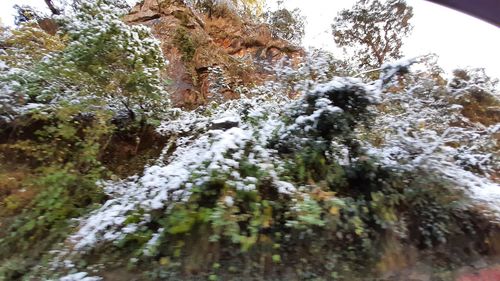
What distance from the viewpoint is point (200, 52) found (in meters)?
7.57

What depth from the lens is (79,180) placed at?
10.5ft

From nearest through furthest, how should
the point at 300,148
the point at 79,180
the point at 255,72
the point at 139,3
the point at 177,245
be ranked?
the point at 177,245, the point at 300,148, the point at 79,180, the point at 255,72, the point at 139,3

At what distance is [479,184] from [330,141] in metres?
1.31

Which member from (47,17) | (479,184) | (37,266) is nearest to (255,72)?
(47,17)

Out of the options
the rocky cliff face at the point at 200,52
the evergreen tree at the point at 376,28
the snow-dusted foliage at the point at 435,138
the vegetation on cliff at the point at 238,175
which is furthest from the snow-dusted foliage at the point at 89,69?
the evergreen tree at the point at 376,28

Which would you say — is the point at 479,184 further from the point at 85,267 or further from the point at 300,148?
the point at 85,267

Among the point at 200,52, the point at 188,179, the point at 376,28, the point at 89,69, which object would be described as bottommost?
the point at 188,179

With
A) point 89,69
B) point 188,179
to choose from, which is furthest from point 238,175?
point 89,69

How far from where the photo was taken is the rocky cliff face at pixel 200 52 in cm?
669

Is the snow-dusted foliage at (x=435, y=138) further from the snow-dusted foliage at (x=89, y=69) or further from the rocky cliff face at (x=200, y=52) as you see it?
the rocky cliff face at (x=200, y=52)

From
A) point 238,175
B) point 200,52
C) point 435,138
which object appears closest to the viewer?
point 238,175

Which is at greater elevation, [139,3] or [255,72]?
[139,3]

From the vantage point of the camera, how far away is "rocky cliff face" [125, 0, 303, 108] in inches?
263

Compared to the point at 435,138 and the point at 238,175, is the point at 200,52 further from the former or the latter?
the point at 435,138
